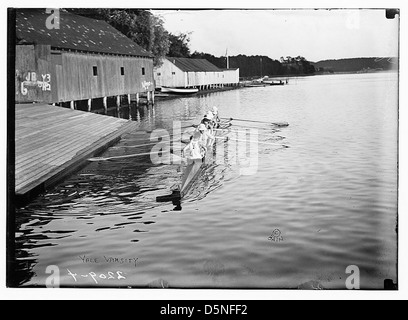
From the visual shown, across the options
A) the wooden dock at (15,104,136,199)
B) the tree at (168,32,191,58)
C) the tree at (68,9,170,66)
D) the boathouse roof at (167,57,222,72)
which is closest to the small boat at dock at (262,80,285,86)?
the boathouse roof at (167,57,222,72)

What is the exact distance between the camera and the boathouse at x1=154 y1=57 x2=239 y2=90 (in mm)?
6047

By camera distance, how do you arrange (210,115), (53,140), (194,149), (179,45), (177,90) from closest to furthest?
1. (53,140)
2. (179,45)
3. (194,149)
4. (210,115)
5. (177,90)

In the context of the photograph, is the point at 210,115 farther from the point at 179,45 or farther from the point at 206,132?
the point at 179,45

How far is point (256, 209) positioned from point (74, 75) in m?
2.36

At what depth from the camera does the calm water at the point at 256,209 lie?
503cm

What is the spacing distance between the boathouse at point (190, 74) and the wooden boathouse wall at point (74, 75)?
14 cm

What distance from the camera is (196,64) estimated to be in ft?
20.0

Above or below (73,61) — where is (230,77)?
below

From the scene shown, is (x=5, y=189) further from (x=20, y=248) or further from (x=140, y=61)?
(x=140, y=61)

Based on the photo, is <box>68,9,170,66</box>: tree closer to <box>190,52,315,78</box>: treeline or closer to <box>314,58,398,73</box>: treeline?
<box>190,52,315,78</box>: treeline

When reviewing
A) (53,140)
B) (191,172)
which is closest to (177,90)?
(191,172)

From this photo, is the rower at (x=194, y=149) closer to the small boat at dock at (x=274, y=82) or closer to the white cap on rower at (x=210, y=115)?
the white cap on rower at (x=210, y=115)

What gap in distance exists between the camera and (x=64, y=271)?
5.04 metres
